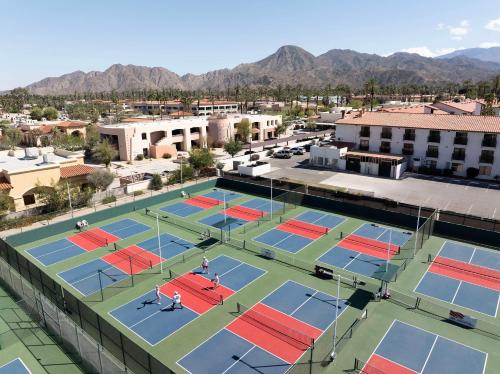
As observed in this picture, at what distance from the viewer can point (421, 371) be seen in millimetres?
17797

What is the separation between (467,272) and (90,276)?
98.5 ft

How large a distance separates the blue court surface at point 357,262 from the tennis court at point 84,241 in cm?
→ 1945

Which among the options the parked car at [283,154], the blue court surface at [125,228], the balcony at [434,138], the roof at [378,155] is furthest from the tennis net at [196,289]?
the parked car at [283,154]

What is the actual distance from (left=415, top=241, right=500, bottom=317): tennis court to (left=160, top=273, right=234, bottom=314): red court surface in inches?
572

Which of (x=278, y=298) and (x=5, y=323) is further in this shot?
(x=278, y=298)

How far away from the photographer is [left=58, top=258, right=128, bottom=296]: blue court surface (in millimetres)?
26147

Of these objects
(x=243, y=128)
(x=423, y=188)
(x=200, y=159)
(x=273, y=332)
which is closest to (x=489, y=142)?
(x=423, y=188)

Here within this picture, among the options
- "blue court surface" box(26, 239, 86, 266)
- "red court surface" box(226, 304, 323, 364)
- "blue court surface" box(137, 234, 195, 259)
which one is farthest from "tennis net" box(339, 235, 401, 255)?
"blue court surface" box(26, 239, 86, 266)

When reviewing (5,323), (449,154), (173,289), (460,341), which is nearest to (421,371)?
(460,341)

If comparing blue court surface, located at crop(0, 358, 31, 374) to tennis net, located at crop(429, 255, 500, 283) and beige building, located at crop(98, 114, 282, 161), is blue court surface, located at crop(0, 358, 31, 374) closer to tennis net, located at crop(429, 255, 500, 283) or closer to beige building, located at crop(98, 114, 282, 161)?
tennis net, located at crop(429, 255, 500, 283)

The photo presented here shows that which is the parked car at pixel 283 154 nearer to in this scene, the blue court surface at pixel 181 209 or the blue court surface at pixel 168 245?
the blue court surface at pixel 181 209

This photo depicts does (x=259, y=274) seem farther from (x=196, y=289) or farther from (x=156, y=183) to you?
(x=156, y=183)

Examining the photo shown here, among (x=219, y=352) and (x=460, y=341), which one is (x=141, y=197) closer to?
(x=219, y=352)

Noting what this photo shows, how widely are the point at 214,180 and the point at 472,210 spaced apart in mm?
33690
